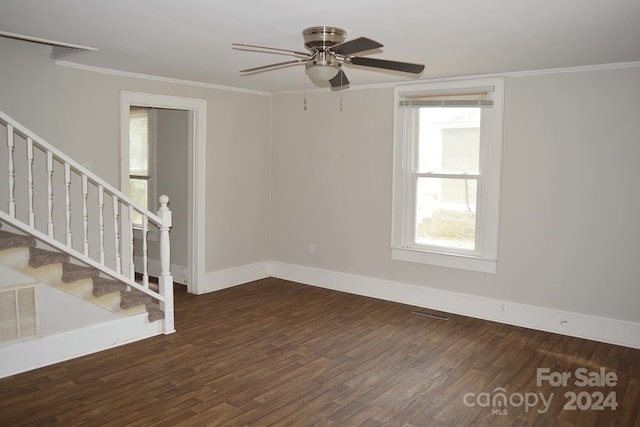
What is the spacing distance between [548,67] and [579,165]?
3.00 feet

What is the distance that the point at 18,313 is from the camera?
3.59 meters

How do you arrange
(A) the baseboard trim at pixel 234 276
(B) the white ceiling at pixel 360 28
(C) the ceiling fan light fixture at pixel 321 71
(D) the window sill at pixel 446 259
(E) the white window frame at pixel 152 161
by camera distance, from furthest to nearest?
1. (E) the white window frame at pixel 152 161
2. (A) the baseboard trim at pixel 234 276
3. (D) the window sill at pixel 446 259
4. (C) the ceiling fan light fixture at pixel 321 71
5. (B) the white ceiling at pixel 360 28

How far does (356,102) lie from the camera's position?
5773mm

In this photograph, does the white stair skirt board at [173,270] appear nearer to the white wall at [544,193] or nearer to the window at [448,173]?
the white wall at [544,193]

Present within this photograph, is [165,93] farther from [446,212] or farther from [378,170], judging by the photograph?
[446,212]

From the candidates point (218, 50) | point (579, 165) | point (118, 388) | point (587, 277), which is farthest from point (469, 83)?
point (118, 388)

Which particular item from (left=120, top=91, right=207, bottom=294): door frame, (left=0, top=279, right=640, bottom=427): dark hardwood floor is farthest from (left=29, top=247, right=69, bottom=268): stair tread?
(left=120, top=91, right=207, bottom=294): door frame

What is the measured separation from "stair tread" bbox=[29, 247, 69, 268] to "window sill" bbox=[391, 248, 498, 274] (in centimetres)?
331

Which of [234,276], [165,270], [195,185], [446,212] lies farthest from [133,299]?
[446,212]

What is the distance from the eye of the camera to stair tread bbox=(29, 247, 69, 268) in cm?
367

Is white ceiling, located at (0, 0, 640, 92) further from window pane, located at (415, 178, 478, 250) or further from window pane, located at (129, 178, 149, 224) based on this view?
window pane, located at (129, 178, 149, 224)

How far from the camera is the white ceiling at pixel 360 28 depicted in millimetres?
2762

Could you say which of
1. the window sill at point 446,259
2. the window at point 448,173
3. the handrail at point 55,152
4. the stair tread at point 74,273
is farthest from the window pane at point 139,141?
the window sill at point 446,259

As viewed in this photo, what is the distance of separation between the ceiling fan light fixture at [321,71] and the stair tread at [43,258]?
2414 millimetres
